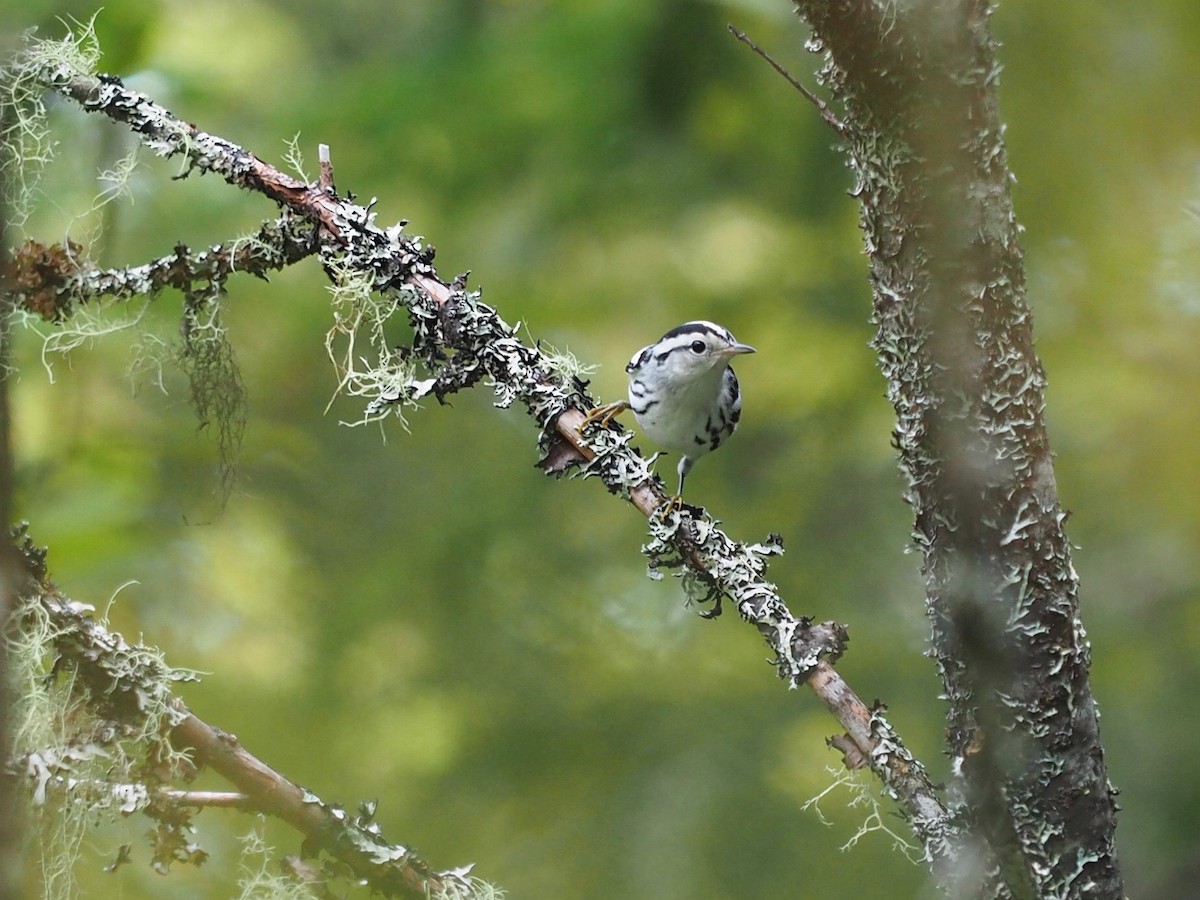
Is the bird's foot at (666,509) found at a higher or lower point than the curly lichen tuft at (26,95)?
lower

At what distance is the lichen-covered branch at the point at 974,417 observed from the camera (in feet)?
3.37

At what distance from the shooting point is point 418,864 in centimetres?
125

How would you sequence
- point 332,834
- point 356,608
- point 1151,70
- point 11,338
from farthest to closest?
1. point 356,608
2. point 1151,70
3. point 11,338
4. point 332,834

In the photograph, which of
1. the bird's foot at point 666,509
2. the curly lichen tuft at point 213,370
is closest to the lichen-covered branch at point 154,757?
the curly lichen tuft at point 213,370

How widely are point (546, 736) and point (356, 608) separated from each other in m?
0.62

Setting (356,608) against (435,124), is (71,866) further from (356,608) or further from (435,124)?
(435,124)

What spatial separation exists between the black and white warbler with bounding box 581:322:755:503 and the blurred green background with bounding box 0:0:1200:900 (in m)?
0.49

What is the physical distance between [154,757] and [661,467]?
6.07 ft

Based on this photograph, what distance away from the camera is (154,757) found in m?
1.21

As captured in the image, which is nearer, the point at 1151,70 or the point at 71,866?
the point at 71,866

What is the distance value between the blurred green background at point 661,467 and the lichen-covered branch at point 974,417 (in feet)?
5.05

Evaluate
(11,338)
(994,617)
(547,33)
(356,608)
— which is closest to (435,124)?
(547,33)

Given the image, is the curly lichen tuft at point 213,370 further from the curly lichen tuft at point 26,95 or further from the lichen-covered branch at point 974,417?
the lichen-covered branch at point 974,417

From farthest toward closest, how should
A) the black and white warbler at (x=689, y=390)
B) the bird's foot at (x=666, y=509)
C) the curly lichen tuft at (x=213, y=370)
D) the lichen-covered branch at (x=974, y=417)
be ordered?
1. the black and white warbler at (x=689, y=390)
2. the curly lichen tuft at (x=213, y=370)
3. the bird's foot at (x=666, y=509)
4. the lichen-covered branch at (x=974, y=417)
